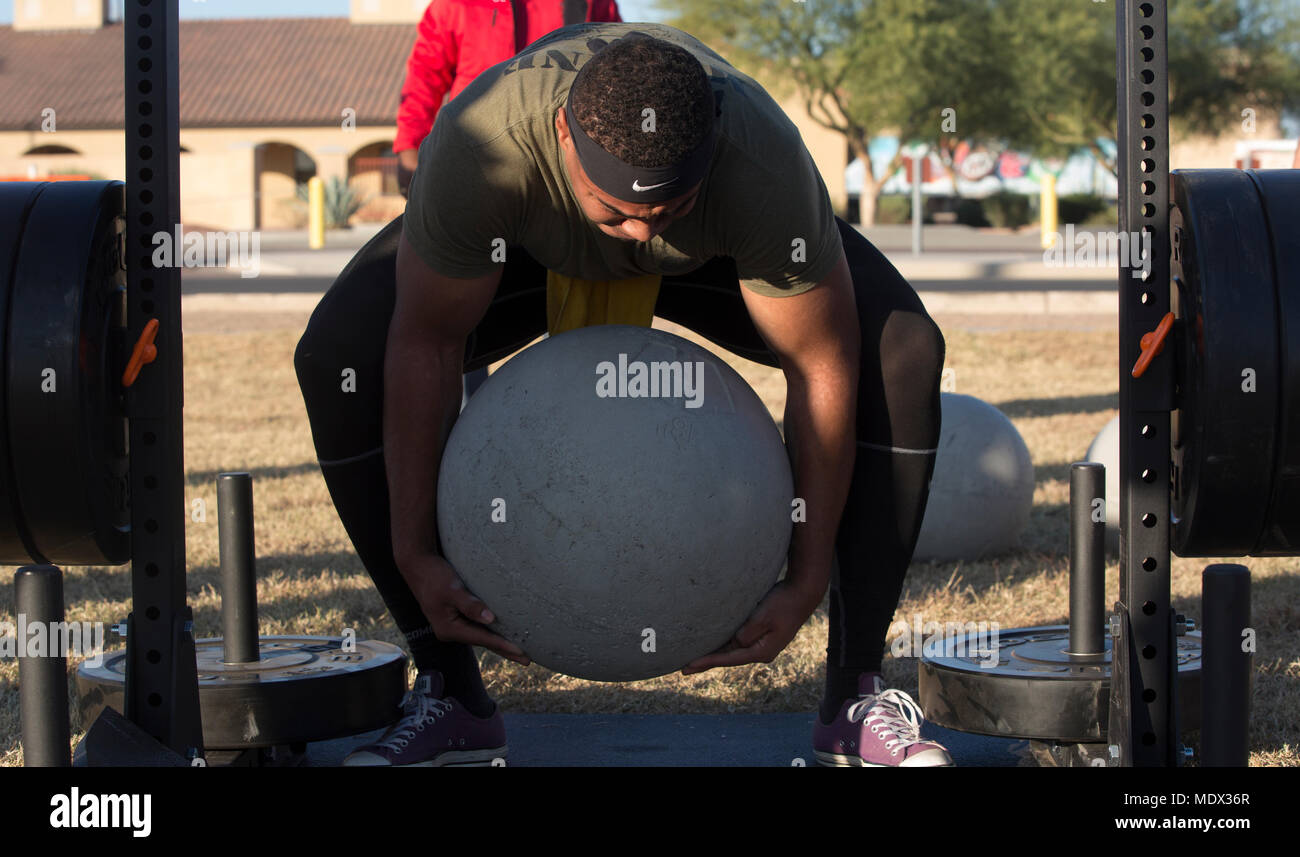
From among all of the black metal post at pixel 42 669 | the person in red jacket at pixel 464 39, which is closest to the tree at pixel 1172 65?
the person in red jacket at pixel 464 39

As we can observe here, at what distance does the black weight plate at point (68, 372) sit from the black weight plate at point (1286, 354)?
2344 millimetres

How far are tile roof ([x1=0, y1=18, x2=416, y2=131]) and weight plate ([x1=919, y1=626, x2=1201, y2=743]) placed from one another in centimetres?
3937

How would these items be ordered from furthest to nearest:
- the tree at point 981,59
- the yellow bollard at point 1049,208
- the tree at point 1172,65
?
1. the tree at point 1172,65
2. the tree at point 981,59
3. the yellow bollard at point 1049,208

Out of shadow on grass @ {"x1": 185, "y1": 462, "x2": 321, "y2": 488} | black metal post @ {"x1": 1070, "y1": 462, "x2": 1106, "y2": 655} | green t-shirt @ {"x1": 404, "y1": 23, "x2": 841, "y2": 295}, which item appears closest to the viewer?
green t-shirt @ {"x1": 404, "y1": 23, "x2": 841, "y2": 295}

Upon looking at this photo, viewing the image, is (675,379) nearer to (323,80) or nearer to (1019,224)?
(1019,224)

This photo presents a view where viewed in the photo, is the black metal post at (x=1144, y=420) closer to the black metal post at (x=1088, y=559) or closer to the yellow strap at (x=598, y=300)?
the black metal post at (x=1088, y=559)

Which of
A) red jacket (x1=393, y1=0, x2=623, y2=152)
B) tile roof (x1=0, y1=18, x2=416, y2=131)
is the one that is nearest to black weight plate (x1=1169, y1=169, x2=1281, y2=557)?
red jacket (x1=393, y1=0, x2=623, y2=152)

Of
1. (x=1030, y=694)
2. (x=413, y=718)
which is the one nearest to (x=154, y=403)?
(x=413, y=718)

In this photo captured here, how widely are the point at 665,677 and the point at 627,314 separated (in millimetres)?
1423

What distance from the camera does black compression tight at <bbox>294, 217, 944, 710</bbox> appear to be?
3.17 meters

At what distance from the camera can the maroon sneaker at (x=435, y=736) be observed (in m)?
3.20

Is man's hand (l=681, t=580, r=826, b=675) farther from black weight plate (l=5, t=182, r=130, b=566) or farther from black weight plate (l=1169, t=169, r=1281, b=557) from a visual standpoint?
black weight plate (l=5, t=182, r=130, b=566)
